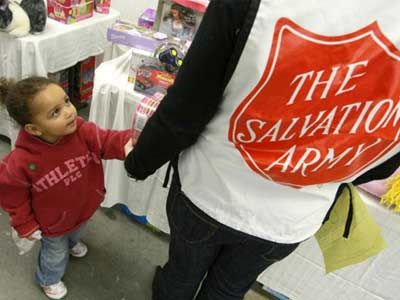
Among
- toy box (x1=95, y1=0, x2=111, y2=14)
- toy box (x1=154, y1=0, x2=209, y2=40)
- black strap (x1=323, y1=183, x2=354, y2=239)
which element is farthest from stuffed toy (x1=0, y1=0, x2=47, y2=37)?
black strap (x1=323, y1=183, x2=354, y2=239)

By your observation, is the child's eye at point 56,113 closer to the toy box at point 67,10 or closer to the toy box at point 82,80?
the toy box at point 67,10

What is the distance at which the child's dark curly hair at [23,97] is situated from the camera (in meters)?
0.87

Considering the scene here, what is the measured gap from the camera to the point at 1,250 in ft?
4.32

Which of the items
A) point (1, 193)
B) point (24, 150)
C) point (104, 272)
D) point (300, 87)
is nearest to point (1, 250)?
point (104, 272)

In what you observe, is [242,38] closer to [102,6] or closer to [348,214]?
[348,214]

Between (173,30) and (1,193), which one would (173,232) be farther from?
(173,30)

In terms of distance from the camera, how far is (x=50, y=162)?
3.07 feet

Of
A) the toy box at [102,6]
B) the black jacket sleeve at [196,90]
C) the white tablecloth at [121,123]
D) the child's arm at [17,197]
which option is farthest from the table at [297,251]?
the toy box at [102,6]

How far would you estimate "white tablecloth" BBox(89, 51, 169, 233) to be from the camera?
1.18m

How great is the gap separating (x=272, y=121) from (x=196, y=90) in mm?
120

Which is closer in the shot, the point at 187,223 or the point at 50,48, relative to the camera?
the point at 187,223

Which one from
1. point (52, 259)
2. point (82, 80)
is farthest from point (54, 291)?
point (82, 80)

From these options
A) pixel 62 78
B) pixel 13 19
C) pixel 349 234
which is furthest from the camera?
pixel 62 78

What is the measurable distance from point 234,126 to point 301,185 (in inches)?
6.9
